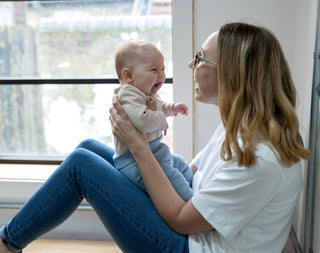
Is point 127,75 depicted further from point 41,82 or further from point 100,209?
point 41,82

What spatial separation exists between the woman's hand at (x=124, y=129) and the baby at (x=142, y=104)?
0.06 feet

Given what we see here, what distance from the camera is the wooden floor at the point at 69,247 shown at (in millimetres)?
1868

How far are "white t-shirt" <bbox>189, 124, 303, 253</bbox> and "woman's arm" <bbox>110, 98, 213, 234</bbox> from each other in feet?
0.15

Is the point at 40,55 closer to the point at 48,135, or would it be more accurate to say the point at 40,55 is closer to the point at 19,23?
the point at 19,23

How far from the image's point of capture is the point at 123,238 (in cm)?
116

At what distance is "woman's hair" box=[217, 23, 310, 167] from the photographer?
3.35 ft

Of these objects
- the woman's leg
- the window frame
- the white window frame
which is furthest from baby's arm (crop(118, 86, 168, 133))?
the window frame

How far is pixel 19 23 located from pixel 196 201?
6.46ft

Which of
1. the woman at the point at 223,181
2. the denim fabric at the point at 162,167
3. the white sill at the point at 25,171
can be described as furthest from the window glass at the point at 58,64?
the woman at the point at 223,181

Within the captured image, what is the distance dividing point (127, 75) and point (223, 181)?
544mm

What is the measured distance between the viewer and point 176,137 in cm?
194

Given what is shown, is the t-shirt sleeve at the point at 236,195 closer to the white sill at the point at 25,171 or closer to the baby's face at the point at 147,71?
the baby's face at the point at 147,71

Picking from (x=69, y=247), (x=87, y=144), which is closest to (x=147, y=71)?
(x=87, y=144)

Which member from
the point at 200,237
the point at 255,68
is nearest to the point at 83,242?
the point at 200,237
